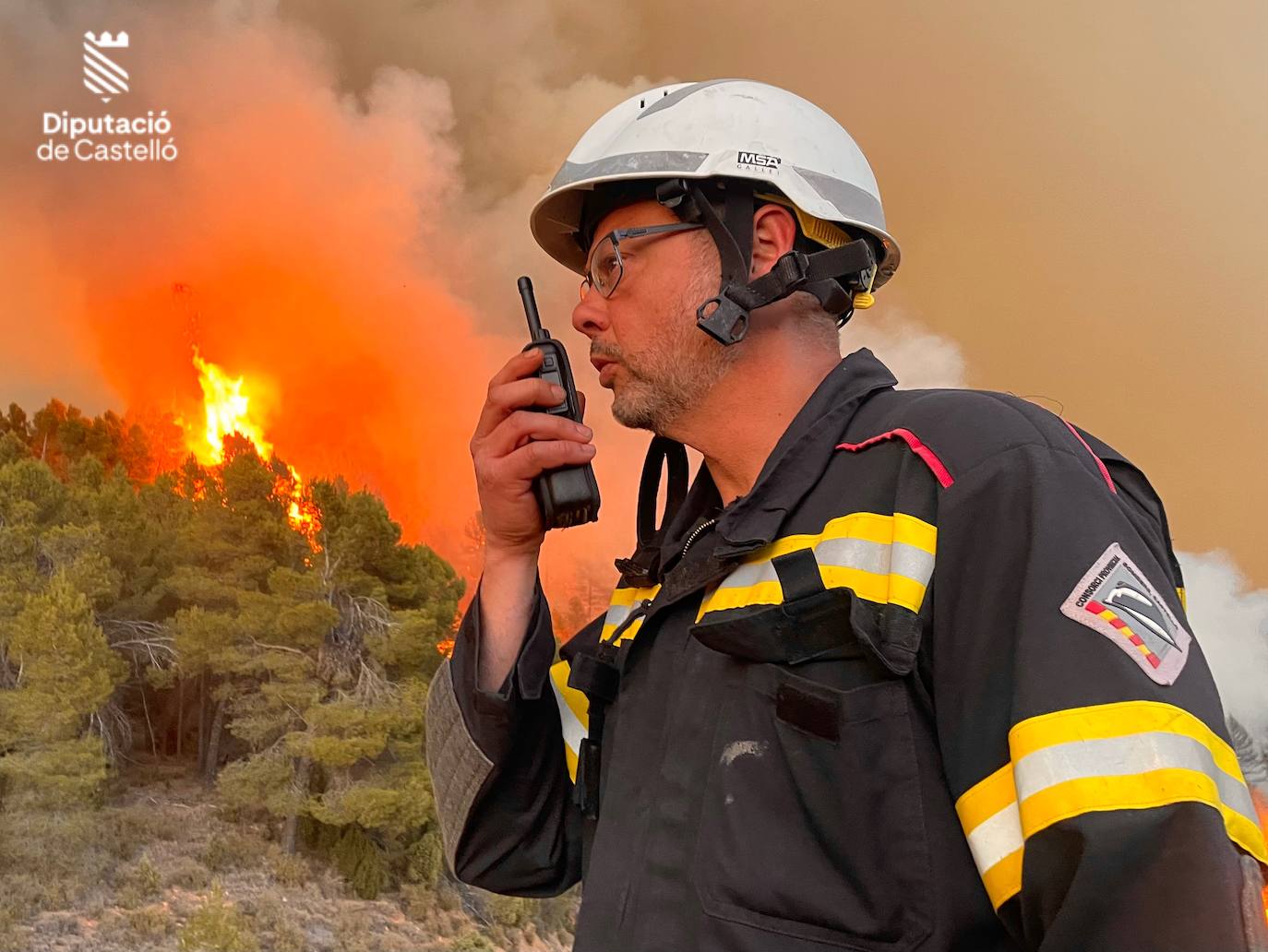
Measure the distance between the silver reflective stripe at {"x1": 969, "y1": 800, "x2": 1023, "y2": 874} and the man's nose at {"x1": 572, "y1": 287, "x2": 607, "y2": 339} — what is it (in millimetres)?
1070

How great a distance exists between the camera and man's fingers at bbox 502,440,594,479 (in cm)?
171

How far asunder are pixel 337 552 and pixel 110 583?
3.60 feet

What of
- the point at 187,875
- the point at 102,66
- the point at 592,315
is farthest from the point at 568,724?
the point at 102,66

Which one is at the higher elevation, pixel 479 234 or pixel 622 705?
pixel 479 234

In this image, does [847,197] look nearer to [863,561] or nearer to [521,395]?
[521,395]

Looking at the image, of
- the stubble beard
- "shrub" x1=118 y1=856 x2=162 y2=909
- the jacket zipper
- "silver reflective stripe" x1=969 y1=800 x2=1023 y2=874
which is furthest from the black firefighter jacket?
"shrub" x1=118 y1=856 x2=162 y2=909

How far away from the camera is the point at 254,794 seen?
4582mm

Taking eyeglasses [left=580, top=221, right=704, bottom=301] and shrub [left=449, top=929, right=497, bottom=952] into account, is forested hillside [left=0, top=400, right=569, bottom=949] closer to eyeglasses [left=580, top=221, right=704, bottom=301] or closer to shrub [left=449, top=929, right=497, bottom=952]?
shrub [left=449, top=929, right=497, bottom=952]

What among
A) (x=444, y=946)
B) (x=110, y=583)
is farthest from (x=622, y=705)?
(x=110, y=583)

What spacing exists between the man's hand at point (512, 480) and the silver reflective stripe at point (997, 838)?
3.20ft

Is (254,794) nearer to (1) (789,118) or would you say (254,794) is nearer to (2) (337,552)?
(2) (337,552)

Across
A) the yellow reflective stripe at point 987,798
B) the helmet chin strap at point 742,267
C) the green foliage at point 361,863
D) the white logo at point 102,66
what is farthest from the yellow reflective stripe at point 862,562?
the white logo at point 102,66

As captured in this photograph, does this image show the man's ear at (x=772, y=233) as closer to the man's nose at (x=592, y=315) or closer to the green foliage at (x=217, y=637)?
the man's nose at (x=592, y=315)

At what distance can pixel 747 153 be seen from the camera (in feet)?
5.41
